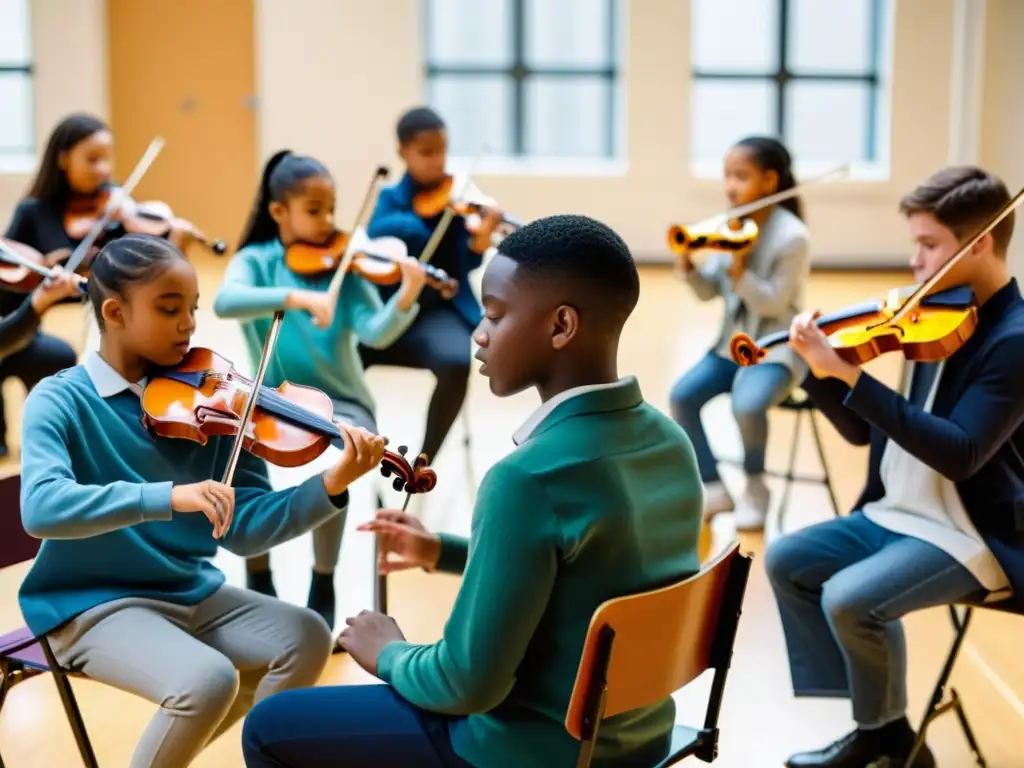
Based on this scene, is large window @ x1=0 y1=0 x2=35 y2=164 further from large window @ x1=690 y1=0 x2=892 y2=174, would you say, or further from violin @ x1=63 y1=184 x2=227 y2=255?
violin @ x1=63 y1=184 x2=227 y2=255

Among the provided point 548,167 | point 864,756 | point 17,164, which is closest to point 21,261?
point 864,756

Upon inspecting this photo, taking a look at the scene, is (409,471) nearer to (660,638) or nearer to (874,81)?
(660,638)

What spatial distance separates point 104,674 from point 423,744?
58 centimetres

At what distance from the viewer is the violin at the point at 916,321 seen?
2352 millimetres

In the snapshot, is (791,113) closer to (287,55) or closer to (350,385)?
(287,55)

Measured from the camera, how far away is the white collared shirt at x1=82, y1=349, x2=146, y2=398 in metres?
2.06

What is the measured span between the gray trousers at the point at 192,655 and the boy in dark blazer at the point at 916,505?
863 millimetres

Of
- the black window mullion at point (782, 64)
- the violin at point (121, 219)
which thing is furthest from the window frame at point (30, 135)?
the violin at point (121, 219)

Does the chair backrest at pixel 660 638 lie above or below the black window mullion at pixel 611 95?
below

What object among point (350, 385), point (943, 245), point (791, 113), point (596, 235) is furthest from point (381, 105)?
point (596, 235)

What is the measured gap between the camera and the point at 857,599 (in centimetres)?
233

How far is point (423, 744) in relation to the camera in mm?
1614

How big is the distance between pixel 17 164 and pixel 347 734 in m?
7.90

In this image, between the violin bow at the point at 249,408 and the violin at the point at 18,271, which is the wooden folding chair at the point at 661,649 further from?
the violin at the point at 18,271
